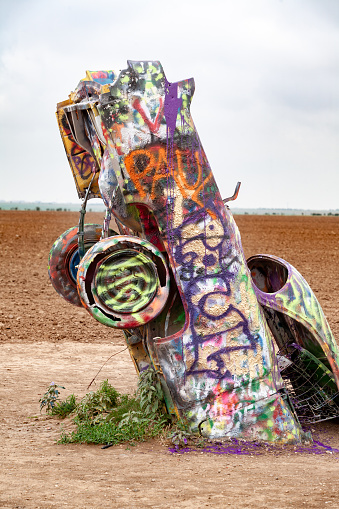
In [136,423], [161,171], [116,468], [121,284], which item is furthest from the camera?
[136,423]

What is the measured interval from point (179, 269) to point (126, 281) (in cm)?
54

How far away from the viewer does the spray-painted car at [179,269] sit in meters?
6.09

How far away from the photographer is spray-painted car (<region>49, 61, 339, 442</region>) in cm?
609

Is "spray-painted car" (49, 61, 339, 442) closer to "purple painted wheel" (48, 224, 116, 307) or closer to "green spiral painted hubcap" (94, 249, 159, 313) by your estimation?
"green spiral painted hubcap" (94, 249, 159, 313)

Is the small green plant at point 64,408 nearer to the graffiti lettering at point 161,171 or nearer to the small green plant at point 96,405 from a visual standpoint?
the small green plant at point 96,405

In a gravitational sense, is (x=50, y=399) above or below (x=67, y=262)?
below

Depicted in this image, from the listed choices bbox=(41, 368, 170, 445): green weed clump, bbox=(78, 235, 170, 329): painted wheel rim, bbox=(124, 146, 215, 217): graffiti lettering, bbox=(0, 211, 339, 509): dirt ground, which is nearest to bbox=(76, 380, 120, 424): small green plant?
bbox=(41, 368, 170, 445): green weed clump

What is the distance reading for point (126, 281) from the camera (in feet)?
20.0

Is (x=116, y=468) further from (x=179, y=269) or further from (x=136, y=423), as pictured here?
(x=179, y=269)

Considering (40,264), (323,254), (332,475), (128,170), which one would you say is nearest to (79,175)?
(128,170)

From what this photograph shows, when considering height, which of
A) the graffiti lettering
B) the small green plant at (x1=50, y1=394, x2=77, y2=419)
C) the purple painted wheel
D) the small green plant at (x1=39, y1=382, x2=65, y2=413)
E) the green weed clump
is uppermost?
the graffiti lettering

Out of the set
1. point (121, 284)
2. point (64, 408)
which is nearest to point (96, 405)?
point (64, 408)

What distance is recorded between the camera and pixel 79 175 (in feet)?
24.6

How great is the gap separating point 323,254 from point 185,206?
68.6ft
